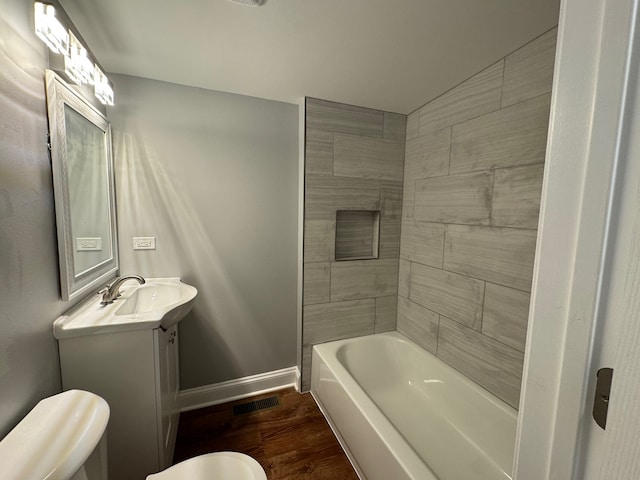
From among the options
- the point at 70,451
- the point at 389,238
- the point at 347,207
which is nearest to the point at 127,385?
the point at 70,451

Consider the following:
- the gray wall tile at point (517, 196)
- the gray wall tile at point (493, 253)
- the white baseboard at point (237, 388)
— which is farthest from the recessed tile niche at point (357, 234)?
the white baseboard at point (237, 388)

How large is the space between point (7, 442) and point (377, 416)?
1.45 m

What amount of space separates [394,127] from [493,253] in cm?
136

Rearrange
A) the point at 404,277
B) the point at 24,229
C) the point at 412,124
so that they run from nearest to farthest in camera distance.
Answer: the point at 24,229, the point at 412,124, the point at 404,277

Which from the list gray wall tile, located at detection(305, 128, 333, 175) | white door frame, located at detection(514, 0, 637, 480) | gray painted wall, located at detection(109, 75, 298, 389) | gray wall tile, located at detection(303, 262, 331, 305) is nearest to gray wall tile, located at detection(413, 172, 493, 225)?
gray wall tile, located at detection(305, 128, 333, 175)

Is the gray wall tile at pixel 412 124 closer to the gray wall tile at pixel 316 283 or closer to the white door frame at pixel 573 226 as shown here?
the gray wall tile at pixel 316 283

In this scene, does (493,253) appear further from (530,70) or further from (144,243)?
(144,243)

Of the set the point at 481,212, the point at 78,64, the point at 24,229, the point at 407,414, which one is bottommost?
the point at 407,414

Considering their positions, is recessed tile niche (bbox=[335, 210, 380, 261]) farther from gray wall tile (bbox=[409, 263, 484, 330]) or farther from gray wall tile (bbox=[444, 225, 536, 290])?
gray wall tile (bbox=[444, 225, 536, 290])

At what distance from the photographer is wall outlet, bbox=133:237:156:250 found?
72.9 inches

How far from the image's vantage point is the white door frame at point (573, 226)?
36 cm

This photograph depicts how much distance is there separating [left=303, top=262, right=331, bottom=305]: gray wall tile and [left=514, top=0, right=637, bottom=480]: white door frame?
1746 millimetres

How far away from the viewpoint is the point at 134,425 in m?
1.29

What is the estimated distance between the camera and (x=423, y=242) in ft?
7.09
